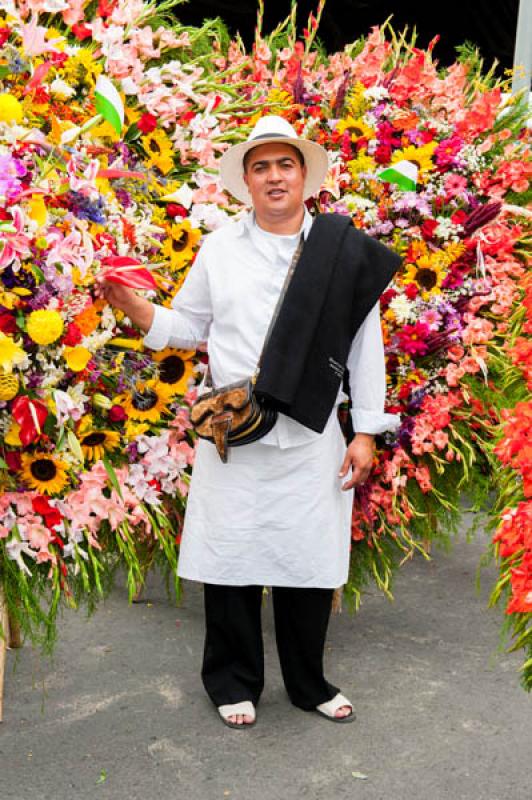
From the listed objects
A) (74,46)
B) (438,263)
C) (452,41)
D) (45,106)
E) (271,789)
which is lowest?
(271,789)

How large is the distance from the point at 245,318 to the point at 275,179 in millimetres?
383

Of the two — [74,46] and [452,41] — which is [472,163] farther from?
[452,41]

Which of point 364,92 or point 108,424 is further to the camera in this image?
point 364,92

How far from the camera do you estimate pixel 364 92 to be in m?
3.18

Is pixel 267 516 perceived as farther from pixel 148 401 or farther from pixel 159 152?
pixel 159 152

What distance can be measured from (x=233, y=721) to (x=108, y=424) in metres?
0.93

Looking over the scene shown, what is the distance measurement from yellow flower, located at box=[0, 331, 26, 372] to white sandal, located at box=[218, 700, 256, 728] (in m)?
1.27

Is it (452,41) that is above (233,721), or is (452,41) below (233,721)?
above

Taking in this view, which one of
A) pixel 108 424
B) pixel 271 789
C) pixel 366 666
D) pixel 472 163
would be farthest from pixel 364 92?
pixel 271 789

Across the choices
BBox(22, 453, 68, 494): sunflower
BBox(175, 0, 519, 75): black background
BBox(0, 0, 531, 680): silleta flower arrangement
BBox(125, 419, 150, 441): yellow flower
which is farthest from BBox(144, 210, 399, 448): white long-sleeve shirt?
BBox(175, 0, 519, 75): black background

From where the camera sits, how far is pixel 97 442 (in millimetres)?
2543

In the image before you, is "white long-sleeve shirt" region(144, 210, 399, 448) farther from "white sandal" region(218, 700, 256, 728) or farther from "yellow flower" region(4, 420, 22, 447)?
"white sandal" region(218, 700, 256, 728)

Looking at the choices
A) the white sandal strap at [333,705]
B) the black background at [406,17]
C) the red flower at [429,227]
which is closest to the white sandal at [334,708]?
the white sandal strap at [333,705]

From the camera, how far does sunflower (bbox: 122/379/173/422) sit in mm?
2631
